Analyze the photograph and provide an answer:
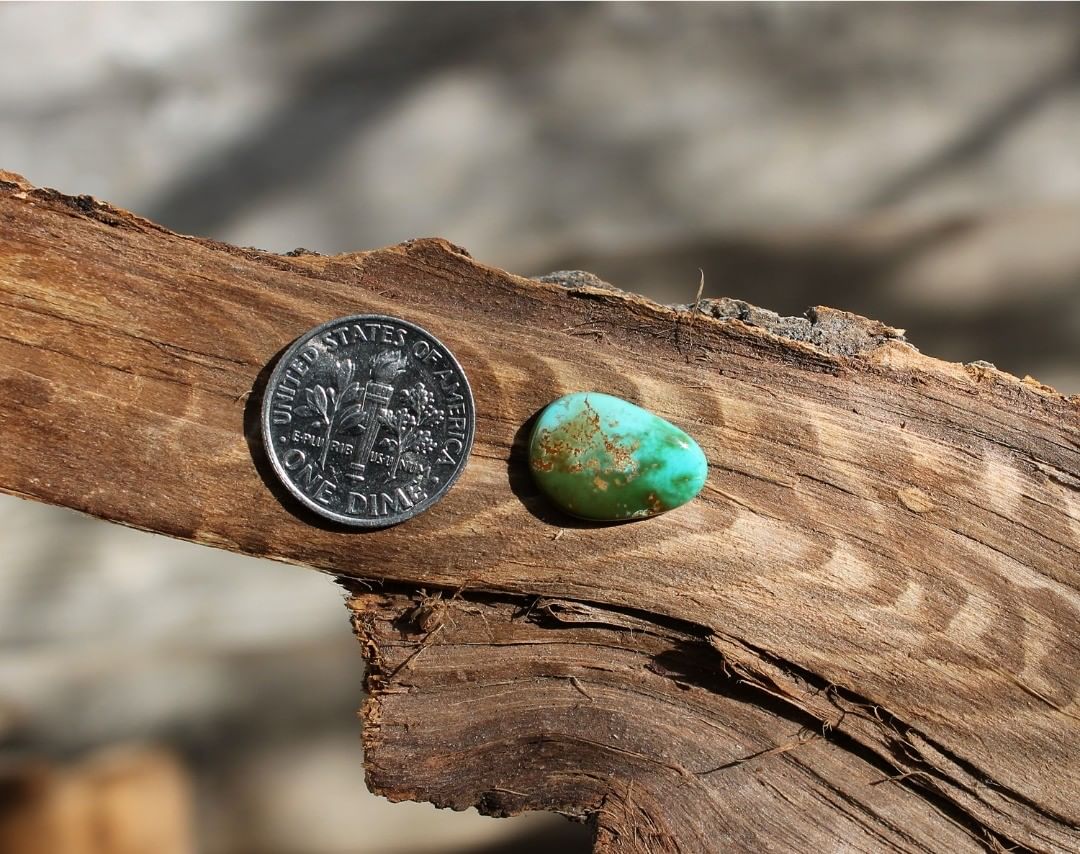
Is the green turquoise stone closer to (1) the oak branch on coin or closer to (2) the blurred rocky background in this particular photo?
(1) the oak branch on coin

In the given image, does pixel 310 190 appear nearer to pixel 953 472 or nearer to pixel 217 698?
pixel 217 698

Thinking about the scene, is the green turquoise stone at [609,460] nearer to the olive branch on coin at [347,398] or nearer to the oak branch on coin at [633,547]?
the oak branch on coin at [633,547]

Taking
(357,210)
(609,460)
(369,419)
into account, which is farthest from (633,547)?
(357,210)

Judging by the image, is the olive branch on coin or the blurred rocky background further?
the blurred rocky background

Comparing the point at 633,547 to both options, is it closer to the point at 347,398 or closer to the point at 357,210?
the point at 347,398

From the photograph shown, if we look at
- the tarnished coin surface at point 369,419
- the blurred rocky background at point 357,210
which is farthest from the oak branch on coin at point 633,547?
the blurred rocky background at point 357,210

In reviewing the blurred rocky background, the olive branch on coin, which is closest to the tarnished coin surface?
the olive branch on coin
